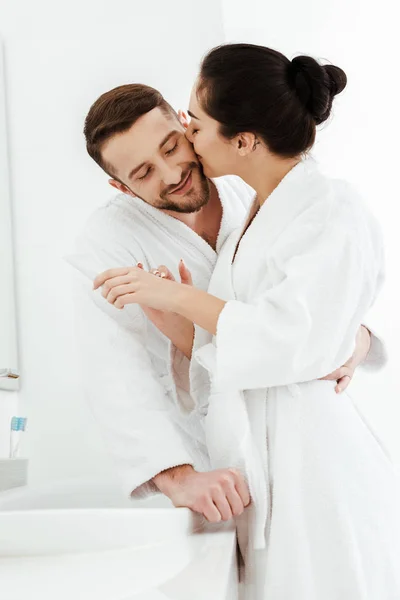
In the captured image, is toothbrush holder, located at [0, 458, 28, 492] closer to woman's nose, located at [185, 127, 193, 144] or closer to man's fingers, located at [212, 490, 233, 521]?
man's fingers, located at [212, 490, 233, 521]

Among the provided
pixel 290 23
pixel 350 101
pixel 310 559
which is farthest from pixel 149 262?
pixel 290 23

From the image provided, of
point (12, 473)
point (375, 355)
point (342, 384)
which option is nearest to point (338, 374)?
point (342, 384)

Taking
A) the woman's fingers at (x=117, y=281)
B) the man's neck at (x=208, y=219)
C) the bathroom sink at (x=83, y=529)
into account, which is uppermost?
the woman's fingers at (x=117, y=281)

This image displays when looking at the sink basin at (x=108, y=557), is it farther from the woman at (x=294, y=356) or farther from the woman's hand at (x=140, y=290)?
the woman's hand at (x=140, y=290)

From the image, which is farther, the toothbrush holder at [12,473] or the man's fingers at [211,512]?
the toothbrush holder at [12,473]

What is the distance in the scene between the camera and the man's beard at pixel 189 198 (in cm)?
137

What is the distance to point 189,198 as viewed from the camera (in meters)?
1.38

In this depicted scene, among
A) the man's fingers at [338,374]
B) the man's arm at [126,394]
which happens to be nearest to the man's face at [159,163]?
the man's arm at [126,394]

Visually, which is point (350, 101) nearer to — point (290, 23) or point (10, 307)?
point (290, 23)

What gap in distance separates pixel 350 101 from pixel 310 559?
170cm

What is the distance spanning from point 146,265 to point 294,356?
53 centimetres

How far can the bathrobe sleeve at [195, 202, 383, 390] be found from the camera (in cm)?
102

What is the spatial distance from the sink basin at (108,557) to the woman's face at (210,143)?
686mm

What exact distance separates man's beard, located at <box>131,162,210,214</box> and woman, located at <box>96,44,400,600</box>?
169 millimetres
